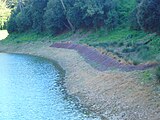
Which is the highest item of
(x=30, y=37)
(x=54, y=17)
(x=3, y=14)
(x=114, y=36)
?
(x=54, y=17)

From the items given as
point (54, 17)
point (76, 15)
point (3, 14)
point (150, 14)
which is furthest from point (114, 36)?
point (3, 14)

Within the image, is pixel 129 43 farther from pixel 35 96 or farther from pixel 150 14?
pixel 35 96

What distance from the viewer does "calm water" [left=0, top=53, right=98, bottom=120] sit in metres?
26.4

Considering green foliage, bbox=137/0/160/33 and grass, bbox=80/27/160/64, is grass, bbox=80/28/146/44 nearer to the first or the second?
grass, bbox=80/27/160/64

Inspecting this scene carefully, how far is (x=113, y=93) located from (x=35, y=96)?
7421 mm

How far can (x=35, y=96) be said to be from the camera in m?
32.5

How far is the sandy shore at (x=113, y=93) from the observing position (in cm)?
2394

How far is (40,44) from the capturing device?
235ft

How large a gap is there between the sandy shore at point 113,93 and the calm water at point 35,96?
115cm

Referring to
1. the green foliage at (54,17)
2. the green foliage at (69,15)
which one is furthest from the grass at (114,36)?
the green foliage at (54,17)

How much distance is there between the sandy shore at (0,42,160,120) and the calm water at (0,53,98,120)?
1.15 meters

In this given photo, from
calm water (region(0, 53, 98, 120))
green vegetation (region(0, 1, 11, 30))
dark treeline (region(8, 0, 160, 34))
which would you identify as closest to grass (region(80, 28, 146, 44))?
dark treeline (region(8, 0, 160, 34))

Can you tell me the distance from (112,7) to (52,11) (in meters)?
12.5

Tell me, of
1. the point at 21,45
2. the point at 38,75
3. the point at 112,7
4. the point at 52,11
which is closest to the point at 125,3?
the point at 112,7
